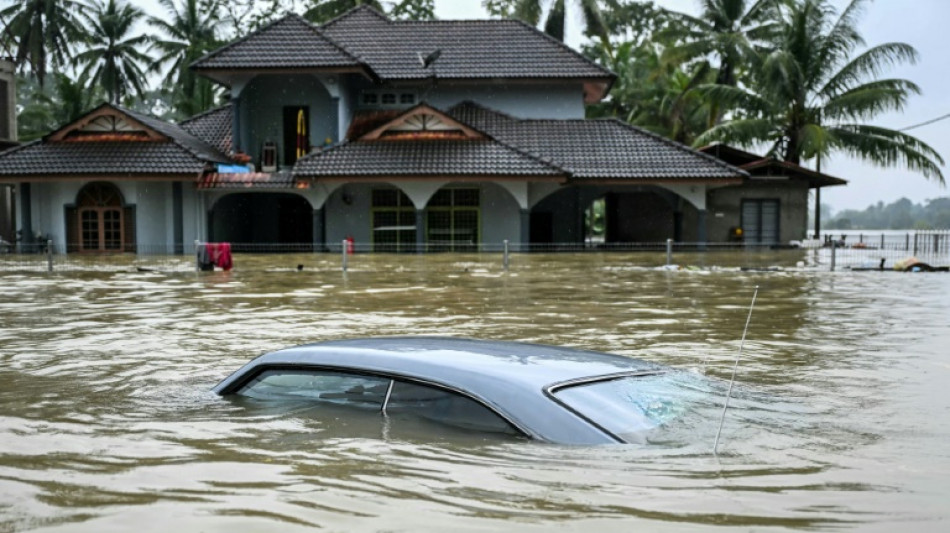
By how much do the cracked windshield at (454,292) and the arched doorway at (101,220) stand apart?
10 cm

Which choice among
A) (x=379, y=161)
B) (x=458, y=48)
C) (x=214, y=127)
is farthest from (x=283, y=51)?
(x=458, y=48)

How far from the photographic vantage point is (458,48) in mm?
40125

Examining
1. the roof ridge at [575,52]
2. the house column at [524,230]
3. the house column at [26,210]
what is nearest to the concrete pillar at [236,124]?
the house column at [26,210]

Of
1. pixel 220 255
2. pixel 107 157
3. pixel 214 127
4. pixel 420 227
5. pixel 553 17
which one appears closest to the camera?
pixel 220 255

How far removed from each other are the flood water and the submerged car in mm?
130

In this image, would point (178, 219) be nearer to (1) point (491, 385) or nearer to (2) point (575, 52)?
(2) point (575, 52)

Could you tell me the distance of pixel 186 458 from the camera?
543 cm

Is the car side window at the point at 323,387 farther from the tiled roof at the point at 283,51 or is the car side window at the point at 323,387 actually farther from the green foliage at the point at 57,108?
the green foliage at the point at 57,108

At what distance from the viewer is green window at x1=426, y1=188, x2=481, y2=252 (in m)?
36.9

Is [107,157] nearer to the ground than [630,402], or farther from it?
farther from it

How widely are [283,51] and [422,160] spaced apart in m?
6.67

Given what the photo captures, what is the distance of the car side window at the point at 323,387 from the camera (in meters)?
5.27

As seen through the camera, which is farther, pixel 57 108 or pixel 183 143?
pixel 57 108

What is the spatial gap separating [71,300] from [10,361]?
730cm
